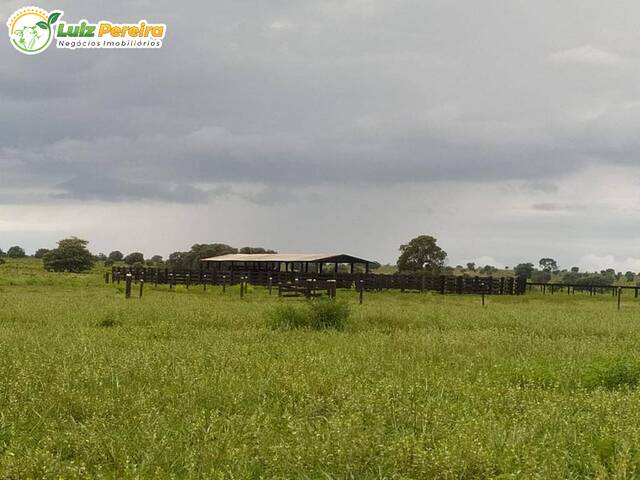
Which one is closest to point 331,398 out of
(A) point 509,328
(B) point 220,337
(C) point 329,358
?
(C) point 329,358

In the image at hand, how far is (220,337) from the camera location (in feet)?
39.1

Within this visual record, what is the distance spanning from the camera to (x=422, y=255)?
79.9 m

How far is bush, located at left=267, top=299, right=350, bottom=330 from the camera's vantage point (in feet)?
47.9

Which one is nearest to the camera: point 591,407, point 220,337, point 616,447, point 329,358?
point 616,447

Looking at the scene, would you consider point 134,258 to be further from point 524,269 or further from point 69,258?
point 524,269

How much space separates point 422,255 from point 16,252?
113m

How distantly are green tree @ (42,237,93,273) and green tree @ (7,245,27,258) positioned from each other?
57630 millimetres

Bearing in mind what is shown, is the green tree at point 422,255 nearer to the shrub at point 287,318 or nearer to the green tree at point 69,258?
the green tree at point 69,258

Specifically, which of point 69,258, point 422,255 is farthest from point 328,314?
point 69,258

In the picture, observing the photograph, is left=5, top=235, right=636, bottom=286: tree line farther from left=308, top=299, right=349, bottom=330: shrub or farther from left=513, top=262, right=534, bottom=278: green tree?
left=308, top=299, right=349, bottom=330: shrub

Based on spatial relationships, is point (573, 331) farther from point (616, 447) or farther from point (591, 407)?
point (616, 447)

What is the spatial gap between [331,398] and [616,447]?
300 centimetres

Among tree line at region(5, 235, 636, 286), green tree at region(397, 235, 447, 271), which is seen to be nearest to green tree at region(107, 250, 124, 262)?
tree line at region(5, 235, 636, 286)

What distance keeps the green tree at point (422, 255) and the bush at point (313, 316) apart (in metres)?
65.2
